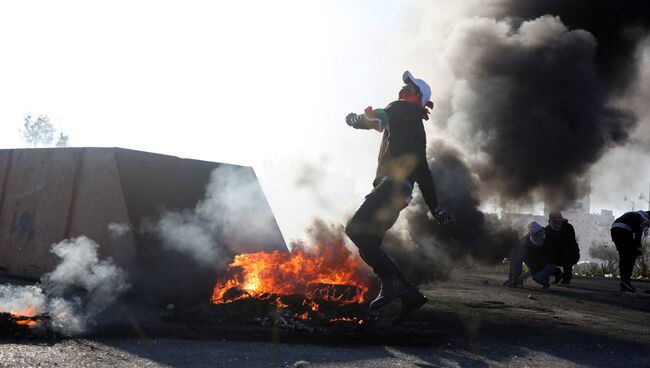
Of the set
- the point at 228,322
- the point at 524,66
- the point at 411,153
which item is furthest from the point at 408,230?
the point at 524,66

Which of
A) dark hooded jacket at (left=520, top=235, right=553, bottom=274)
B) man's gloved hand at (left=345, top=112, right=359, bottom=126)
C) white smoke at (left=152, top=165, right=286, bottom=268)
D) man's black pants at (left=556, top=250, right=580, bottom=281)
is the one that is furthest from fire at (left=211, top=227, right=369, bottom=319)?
man's black pants at (left=556, top=250, right=580, bottom=281)

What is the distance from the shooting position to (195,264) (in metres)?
6.63

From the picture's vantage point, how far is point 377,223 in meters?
5.38

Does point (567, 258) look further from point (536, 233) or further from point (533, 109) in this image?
point (533, 109)

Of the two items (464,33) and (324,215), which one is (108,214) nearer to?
(324,215)

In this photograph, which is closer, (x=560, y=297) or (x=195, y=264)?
(x=195, y=264)

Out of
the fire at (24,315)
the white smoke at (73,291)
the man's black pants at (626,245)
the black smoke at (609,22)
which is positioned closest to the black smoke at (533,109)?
the black smoke at (609,22)

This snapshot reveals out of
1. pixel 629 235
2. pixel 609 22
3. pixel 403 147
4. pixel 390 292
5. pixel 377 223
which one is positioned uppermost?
pixel 609 22

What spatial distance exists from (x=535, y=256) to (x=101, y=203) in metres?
7.28

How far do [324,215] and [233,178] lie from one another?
1847mm

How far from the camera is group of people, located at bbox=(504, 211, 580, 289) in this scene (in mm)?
9602

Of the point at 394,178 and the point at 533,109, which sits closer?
the point at 394,178

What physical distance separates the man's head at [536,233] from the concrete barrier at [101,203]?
4417 mm

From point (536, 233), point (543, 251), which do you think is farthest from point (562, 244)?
point (536, 233)
